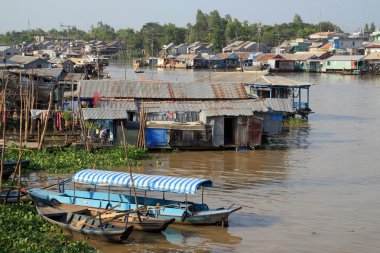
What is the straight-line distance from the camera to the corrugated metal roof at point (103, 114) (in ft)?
62.7

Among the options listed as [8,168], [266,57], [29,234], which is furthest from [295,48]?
[29,234]

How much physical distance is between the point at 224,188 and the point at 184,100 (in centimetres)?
772

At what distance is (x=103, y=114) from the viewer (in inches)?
758

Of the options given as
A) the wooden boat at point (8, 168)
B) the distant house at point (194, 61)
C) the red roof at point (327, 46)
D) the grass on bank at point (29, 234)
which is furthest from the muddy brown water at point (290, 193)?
the red roof at point (327, 46)

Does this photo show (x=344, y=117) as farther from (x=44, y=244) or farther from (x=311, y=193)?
(x=44, y=244)

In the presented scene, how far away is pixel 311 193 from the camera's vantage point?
15.3m

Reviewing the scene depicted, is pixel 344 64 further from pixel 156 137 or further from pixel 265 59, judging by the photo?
pixel 156 137

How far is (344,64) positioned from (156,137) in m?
42.4

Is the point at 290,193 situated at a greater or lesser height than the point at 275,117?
lesser

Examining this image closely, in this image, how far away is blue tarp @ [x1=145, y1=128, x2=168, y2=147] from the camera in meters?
19.4

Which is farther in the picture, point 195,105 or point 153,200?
point 195,105

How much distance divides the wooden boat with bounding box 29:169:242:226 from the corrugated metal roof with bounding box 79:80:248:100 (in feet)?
32.4

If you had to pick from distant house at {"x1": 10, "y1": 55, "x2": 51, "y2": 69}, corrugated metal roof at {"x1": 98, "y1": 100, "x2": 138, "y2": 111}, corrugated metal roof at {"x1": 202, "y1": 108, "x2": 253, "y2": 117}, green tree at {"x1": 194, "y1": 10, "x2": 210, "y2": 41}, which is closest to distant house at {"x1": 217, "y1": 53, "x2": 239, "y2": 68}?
distant house at {"x1": 10, "y1": 55, "x2": 51, "y2": 69}

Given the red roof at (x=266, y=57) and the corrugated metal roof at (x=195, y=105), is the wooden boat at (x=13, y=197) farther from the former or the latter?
the red roof at (x=266, y=57)
